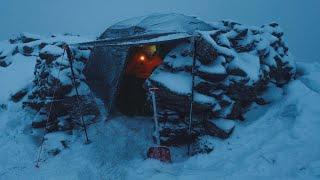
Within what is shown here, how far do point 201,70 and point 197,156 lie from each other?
10.5 feet

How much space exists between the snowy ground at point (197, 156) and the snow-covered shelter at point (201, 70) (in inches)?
32.5

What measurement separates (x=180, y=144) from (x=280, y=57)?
283 inches

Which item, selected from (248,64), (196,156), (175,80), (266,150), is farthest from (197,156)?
(248,64)

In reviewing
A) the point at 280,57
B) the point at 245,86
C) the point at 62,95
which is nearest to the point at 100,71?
the point at 62,95

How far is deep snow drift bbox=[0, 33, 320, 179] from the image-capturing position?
870cm

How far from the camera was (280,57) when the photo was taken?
1442 centimetres

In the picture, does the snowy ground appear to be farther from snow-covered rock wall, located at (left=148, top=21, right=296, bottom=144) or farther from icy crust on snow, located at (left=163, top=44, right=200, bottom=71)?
icy crust on snow, located at (left=163, top=44, right=200, bottom=71)

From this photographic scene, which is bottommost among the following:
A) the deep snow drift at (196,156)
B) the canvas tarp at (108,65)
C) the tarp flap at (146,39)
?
the deep snow drift at (196,156)

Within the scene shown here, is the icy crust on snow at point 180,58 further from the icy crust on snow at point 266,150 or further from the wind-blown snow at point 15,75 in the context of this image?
the wind-blown snow at point 15,75

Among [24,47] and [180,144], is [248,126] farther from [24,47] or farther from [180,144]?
[24,47]

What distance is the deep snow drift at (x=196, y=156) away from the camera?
8703 mm

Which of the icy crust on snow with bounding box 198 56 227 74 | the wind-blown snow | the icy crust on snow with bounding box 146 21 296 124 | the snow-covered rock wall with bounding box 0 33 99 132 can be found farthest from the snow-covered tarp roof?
the wind-blown snow

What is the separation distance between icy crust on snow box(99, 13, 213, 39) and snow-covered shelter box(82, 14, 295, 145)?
49 mm

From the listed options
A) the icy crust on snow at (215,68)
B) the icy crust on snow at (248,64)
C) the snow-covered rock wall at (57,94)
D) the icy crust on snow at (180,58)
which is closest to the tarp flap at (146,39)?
the icy crust on snow at (180,58)
